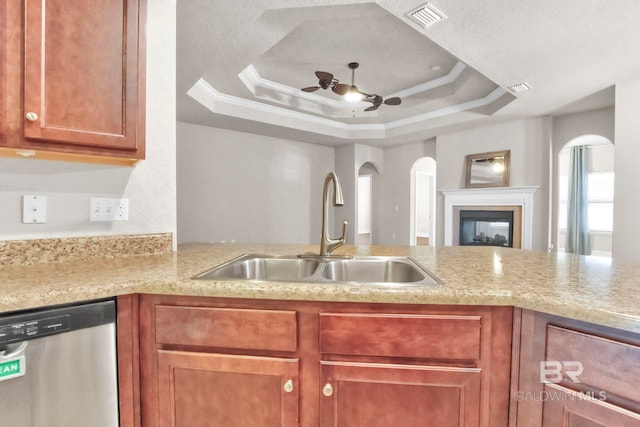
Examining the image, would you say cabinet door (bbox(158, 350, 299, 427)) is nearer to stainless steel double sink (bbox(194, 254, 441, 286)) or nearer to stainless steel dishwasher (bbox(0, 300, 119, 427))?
stainless steel dishwasher (bbox(0, 300, 119, 427))

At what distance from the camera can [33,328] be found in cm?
86

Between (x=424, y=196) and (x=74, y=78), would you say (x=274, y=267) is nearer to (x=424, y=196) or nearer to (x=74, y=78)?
(x=74, y=78)

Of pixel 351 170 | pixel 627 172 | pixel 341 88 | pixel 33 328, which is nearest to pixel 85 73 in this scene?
pixel 33 328

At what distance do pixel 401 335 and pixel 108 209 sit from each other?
1.43m

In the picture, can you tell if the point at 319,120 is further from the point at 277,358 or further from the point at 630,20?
the point at 277,358

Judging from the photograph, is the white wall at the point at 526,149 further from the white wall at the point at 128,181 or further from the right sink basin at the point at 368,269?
the white wall at the point at 128,181

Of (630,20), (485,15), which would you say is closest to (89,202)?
(485,15)

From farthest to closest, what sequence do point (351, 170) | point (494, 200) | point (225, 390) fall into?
point (351, 170)
point (494, 200)
point (225, 390)

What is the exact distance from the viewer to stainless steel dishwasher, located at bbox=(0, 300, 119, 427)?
0.84 meters

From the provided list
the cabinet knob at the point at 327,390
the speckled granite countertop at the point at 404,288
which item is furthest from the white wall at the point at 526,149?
the cabinet knob at the point at 327,390

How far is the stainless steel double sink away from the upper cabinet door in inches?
28.4

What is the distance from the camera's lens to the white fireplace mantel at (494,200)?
Answer: 471cm

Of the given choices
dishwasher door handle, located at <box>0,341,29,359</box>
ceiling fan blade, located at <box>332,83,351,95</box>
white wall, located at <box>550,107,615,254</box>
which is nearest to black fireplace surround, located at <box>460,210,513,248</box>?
white wall, located at <box>550,107,615,254</box>

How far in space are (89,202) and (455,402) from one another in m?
1.69
